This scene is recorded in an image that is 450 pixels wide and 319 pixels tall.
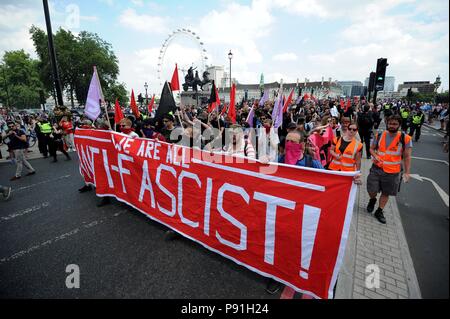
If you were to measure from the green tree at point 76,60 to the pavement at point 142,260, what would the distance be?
44867 mm

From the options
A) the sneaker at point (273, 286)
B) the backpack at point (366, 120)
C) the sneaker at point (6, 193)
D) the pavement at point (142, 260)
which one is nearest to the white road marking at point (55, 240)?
the pavement at point (142, 260)

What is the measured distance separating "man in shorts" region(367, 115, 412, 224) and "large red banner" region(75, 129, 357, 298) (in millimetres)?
2386

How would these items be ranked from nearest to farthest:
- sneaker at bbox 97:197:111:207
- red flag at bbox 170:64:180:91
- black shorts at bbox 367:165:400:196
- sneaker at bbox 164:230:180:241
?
sneaker at bbox 164:230:180:241 < black shorts at bbox 367:165:400:196 < sneaker at bbox 97:197:111:207 < red flag at bbox 170:64:180:91

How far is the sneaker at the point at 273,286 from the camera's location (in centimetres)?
260

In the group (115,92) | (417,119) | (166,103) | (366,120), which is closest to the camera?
(166,103)

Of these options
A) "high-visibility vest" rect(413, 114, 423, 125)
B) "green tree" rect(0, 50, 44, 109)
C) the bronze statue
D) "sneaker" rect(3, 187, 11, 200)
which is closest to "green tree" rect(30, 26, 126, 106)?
the bronze statue

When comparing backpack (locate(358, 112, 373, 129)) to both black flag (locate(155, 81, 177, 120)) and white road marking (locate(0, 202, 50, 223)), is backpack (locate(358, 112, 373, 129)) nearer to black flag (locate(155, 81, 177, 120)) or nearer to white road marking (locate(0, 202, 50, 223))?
black flag (locate(155, 81, 177, 120))

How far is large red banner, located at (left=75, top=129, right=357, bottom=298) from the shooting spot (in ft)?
7.31

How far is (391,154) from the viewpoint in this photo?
151 inches

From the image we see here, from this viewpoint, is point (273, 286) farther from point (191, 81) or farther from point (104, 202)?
point (191, 81)

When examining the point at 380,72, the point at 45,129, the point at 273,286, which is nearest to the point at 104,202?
the point at 273,286

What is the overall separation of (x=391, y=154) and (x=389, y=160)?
108mm

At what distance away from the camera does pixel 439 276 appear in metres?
1.09

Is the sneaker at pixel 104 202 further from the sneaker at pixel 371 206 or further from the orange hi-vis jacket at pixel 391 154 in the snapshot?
the orange hi-vis jacket at pixel 391 154
